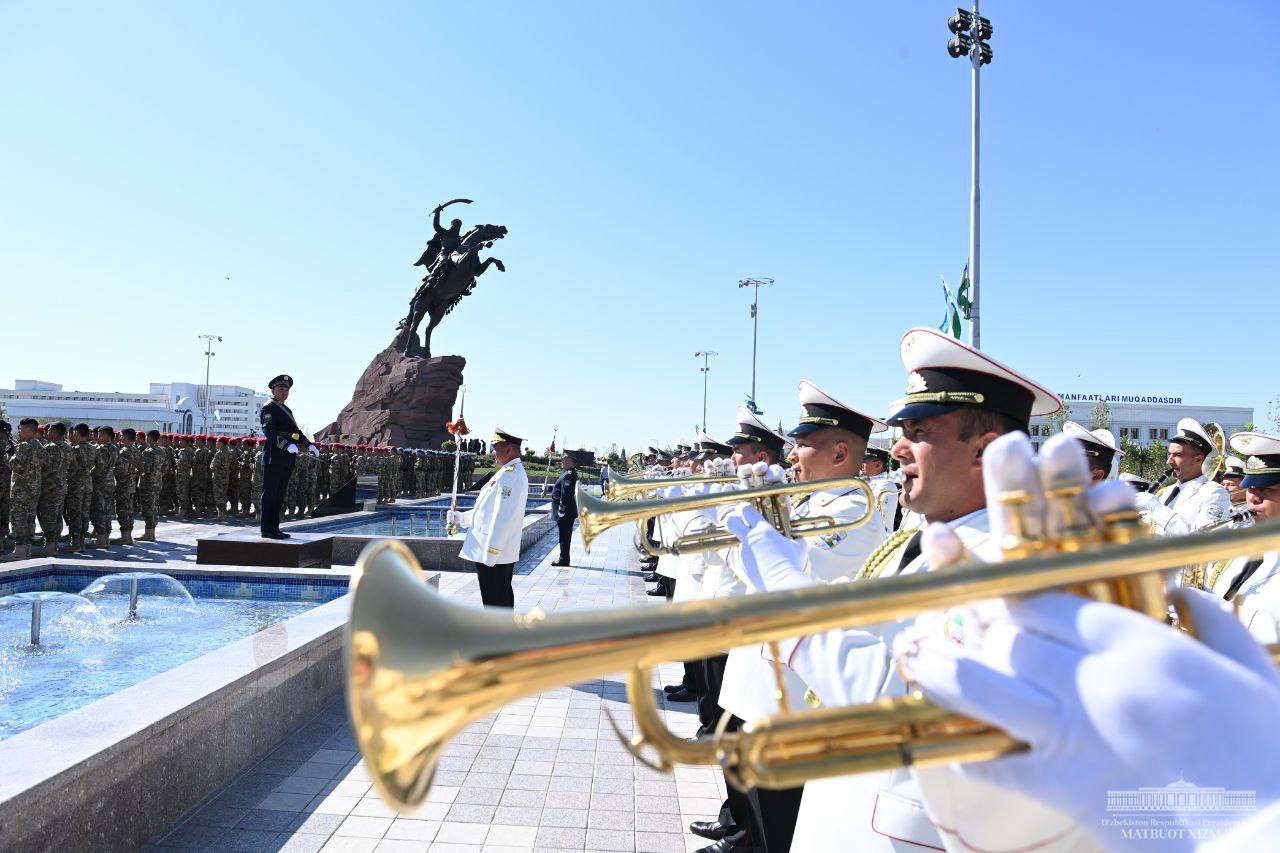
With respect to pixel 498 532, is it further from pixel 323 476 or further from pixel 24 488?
pixel 323 476

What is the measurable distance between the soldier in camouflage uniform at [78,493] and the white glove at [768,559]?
14.0 metres

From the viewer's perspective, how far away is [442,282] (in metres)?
38.6

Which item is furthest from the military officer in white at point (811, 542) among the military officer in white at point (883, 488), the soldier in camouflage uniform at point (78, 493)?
the soldier in camouflage uniform at point (78, 493)

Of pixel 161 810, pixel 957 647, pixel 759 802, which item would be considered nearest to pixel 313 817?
pixel 161 810

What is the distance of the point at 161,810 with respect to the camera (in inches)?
148

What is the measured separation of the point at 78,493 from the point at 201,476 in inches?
244

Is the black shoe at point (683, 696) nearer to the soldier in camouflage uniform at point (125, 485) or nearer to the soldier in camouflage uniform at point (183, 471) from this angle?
the soldier in camouflage uniform at point (125, 485)

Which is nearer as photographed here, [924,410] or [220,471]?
[924,410]

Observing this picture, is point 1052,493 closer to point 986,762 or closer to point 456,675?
point 986,762

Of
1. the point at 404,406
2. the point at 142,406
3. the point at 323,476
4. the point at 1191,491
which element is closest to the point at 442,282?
the point at 404,406

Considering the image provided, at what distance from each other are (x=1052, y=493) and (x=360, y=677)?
925 mm

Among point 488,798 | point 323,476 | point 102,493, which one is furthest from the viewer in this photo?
point 323,476

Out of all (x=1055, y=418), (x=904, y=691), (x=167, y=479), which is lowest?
(x=167, y=479)

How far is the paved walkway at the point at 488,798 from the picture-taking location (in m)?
3.93
